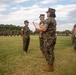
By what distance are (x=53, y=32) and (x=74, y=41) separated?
28.8ft

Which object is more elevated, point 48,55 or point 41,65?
point 48,55

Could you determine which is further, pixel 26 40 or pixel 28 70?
pixel 26 40

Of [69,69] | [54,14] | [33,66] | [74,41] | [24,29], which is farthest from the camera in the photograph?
[74,41]

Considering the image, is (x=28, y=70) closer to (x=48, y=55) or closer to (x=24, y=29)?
(x=48, y=55)

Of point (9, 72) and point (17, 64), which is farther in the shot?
→ point (17, 64)

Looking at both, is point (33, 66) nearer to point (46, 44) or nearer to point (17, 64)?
point (17, 64)

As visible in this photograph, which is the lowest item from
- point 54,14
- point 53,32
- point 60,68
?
point 60,68

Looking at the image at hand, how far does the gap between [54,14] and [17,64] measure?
3204 mm

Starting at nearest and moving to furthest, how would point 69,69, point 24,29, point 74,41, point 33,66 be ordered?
1. point 69,69
2. point 33,66
3. point 24,29
4. point 74,41

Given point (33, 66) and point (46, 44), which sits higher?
point (46, 44)

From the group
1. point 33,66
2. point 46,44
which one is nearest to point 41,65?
point 33,66

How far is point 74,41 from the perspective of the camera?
58.3 feet

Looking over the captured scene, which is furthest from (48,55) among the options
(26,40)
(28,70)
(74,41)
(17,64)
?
(74,41)

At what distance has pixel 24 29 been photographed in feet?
51.1
